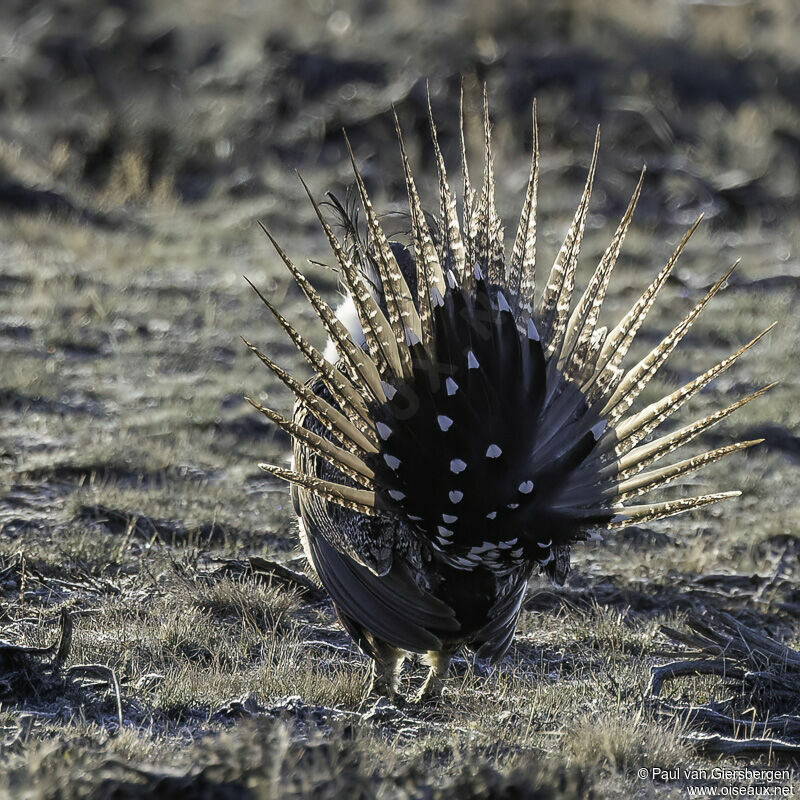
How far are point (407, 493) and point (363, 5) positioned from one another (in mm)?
16878

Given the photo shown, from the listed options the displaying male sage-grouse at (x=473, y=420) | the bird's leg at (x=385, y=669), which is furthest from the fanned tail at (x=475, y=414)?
the bird's leg at (x=385, y=669)

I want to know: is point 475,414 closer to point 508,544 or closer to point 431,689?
point 508,544

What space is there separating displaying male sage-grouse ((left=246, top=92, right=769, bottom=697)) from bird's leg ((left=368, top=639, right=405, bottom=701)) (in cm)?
25

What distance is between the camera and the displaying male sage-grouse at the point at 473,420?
125 inches

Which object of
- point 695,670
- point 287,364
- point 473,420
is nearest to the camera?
point 473,420

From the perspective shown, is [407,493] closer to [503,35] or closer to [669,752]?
[669,752]

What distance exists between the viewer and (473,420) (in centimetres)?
315

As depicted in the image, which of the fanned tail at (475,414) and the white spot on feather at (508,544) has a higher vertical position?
the fanned tail at (475,414)

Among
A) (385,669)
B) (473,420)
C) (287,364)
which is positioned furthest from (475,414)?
(287,364)

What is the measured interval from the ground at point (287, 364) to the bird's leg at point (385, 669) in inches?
3.7

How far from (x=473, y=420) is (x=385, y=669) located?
107 cm

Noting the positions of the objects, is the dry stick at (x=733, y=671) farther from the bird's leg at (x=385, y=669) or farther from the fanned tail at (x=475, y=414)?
the bird's leg at (x=385, y=669)

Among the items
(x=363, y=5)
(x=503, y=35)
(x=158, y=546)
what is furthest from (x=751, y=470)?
(x=363, y=5)

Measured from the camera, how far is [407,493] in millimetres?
3223
